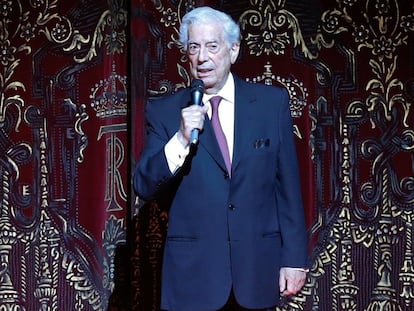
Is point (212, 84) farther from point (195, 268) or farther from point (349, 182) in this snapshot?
point (349, 182)

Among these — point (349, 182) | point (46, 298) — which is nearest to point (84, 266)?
point (46, 298)

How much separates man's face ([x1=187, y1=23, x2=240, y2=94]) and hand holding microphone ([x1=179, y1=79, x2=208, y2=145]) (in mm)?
150

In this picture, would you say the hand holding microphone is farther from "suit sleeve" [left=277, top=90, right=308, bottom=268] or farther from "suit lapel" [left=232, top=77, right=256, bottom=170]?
"suit sleeve" [left=277, top=90, right=308, bottom=268]

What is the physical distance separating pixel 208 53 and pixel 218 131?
19cm

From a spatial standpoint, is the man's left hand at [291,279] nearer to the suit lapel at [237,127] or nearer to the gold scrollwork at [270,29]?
the suit lapel at [237,127]

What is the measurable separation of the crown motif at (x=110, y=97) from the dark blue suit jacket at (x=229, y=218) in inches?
30.4

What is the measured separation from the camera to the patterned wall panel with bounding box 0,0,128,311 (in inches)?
123

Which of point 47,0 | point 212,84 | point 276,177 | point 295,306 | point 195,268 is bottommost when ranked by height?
point 295,306

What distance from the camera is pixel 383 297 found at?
3.10 metres

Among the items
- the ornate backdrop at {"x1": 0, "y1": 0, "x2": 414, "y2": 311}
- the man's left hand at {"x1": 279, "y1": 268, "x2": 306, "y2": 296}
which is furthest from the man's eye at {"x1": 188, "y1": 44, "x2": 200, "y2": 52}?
the ornate backdrop at {"x1": 0, "y1": 0, "x2": 414, "y2": 311}

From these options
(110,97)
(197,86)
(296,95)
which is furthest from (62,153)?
(197,86)

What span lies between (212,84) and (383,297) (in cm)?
111

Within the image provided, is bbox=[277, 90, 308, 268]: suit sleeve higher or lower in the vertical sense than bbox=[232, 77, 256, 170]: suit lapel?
lower

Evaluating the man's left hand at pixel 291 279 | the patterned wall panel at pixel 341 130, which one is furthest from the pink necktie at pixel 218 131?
the patterned wall panel at pixel 341 130
